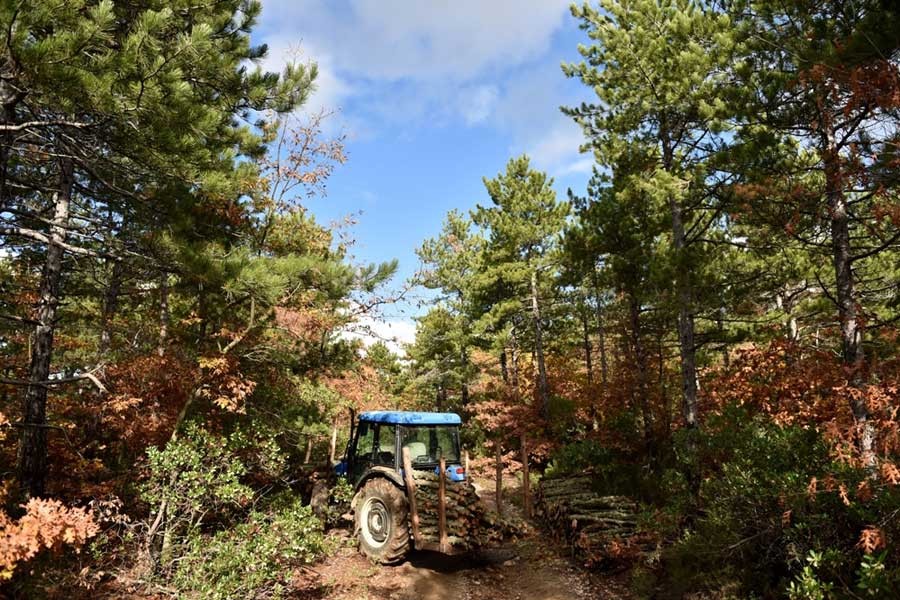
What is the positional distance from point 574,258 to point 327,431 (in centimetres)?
887

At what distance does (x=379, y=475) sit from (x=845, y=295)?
7385mm

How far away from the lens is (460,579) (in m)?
7.53

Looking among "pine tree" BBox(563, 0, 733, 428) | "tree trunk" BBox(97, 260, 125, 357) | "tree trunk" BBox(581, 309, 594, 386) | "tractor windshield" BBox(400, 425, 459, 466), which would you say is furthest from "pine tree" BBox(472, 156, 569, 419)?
"tree trunk" BBox(97, 260, 125, 357)

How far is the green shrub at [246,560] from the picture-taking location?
5570 mm

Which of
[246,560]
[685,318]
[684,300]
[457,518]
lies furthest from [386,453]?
[685,318]

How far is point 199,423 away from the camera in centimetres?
809

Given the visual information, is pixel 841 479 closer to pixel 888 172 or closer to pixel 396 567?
pixel 888 172

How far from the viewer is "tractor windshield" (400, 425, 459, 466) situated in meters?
8.71

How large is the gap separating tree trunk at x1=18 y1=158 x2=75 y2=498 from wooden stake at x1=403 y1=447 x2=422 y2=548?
528 cm

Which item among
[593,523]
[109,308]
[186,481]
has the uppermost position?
[109,308]

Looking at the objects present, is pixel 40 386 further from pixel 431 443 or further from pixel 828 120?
pixel 828 120

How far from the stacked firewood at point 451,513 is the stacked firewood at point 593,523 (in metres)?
1.78

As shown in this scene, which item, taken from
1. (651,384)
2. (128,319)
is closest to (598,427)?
(651,384)

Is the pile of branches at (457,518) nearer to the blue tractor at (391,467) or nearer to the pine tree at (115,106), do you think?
the blue tractor at (391,467)
